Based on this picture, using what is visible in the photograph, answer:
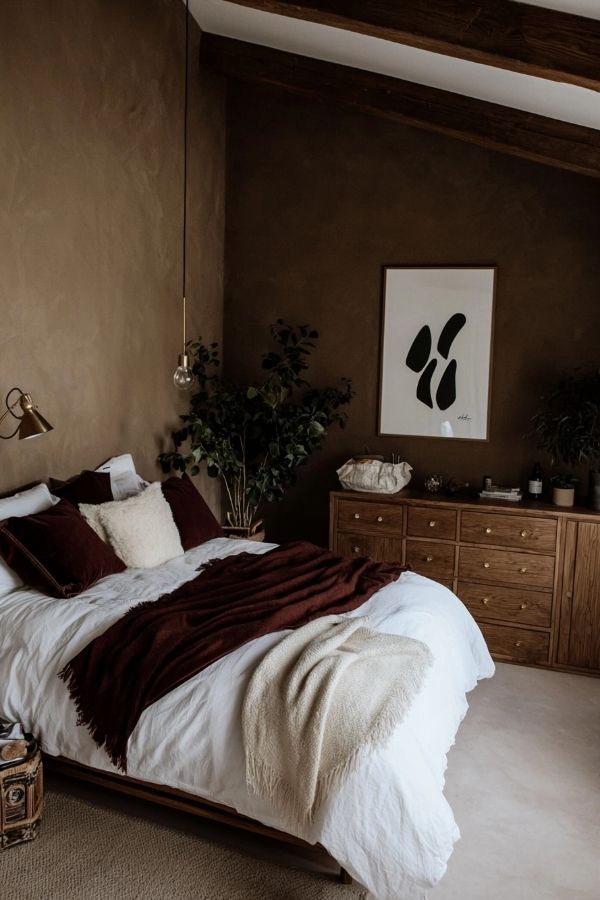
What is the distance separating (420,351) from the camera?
492 centimetres

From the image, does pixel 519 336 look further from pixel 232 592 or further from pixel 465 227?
pixel 232 592

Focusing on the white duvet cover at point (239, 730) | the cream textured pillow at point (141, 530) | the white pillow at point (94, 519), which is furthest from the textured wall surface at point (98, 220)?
the white duvet cover at point (239, 730)

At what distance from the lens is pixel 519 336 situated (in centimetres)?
471

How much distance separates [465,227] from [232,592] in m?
3.07

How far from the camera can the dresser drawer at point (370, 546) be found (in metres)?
4.55

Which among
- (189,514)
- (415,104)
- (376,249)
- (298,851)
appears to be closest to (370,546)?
(189,514)

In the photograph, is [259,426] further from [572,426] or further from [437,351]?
[572,426]

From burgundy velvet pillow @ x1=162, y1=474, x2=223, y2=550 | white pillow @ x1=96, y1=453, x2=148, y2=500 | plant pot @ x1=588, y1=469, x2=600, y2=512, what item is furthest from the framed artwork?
white pillow @ x1=96, y1=453, x2=148, y2=500

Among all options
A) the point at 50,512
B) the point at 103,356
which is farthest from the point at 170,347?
the point at 50,512

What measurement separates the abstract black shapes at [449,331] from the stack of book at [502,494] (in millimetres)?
965

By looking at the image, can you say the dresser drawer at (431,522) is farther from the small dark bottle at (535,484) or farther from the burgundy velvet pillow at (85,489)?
the burgundy velvet pillow at (85,489)

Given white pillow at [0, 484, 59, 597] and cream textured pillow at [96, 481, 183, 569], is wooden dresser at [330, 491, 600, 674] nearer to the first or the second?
cream textured pillow at [96, 481, 183, 569]

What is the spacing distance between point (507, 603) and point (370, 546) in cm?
90
